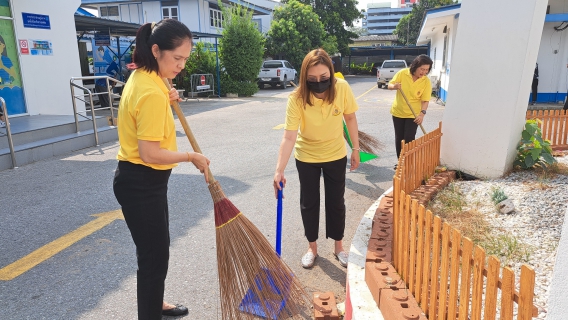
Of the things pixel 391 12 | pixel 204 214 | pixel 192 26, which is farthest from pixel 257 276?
pixel 391 12

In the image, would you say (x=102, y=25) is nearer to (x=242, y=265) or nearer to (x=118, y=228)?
(x=118, y=228)

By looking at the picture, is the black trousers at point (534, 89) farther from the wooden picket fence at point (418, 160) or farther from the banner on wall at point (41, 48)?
Result: the banner on wall at point (41, 48)

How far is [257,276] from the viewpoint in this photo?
2.62 meters

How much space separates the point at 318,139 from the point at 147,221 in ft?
4.84

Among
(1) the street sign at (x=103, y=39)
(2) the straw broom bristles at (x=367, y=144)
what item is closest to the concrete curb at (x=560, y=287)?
(2) the straw broom bristles at (x=367, y=144)

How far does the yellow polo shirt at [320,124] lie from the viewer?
3.18 m

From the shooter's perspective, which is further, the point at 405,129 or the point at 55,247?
the point at 405,129

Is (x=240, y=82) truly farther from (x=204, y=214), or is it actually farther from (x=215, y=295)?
(x=215, y=295)

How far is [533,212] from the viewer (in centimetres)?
376

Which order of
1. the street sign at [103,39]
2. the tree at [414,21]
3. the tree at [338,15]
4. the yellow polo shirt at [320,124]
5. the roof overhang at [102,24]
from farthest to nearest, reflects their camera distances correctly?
the tree at [414,21] < the tree at [338,15] < the street sign at [103,39] < the roof overhang at [102,24] < the yellow polo shirt at [320,124]

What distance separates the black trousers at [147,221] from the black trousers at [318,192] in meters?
1.30

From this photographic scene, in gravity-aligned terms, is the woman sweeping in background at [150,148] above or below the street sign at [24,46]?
below

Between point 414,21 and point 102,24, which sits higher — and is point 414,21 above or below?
above

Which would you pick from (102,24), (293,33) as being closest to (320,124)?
(102,24)
